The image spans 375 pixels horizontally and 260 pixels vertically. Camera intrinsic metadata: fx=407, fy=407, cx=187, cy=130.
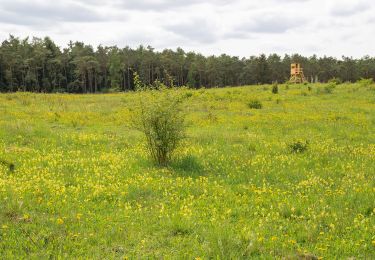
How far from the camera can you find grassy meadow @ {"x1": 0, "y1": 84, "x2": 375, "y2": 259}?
708 cm

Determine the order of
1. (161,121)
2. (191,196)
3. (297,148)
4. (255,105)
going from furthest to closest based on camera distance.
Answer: (255,105) → (297,148) → (161,121) → (191,196)

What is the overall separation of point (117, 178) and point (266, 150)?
6.39 metres

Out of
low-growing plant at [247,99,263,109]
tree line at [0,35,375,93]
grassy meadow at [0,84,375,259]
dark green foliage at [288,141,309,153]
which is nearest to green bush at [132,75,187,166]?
grassy meadow at [0,84,375,259]

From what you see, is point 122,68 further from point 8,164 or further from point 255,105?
point 8,164

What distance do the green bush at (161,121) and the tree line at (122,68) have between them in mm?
64155

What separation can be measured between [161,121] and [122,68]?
272ft

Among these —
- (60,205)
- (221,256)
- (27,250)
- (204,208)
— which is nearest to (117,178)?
(60,205)

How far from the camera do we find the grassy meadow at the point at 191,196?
708 centimetres

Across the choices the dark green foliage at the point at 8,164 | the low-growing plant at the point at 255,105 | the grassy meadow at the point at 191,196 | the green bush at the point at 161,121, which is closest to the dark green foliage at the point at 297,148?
the grassy meadow at the point at 191,196

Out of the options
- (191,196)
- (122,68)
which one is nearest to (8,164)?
(191,196)

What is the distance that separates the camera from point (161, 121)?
42.7 ft

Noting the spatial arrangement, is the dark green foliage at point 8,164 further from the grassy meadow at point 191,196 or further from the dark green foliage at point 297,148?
the dark green foliage at point 297,148

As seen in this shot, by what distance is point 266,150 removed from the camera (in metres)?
15.3

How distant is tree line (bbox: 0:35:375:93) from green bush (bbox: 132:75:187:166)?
6415cm
